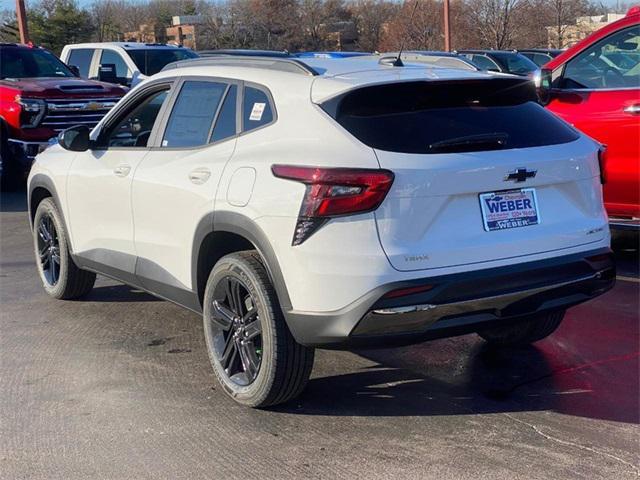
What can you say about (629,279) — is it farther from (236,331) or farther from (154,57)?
(154,57)

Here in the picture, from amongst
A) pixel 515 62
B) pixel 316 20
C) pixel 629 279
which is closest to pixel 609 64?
pixel 629 279

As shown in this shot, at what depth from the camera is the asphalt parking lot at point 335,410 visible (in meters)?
4.12

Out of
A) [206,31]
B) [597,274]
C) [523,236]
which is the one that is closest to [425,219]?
[523,236]

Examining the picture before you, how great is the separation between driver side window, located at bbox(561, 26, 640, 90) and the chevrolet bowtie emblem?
337 centimetres

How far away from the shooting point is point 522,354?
5543mm

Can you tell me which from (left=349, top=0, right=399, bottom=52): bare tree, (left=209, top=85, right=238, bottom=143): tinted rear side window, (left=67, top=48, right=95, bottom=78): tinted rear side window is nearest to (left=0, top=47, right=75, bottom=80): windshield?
(left=67, top=48, right=95, bottom=78): tinted rear side window

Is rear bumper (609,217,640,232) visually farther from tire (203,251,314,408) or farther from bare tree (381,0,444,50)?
bare tree (381,0,444,50)

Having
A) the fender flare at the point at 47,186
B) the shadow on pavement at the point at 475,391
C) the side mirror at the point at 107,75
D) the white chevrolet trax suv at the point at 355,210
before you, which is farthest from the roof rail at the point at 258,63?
the side mirror at the point at 107,75

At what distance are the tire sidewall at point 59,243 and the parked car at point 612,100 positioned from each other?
13.6 feet

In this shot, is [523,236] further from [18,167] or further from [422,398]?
[18,167]

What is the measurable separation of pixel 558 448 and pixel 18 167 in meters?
10.2

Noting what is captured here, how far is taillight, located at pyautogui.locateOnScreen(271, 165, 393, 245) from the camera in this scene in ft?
13.2

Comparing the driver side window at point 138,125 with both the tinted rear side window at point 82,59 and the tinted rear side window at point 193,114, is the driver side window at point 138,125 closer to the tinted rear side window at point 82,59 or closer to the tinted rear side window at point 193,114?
the tinted rear side window at point 193,114

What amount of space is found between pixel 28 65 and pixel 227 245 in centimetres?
1026
